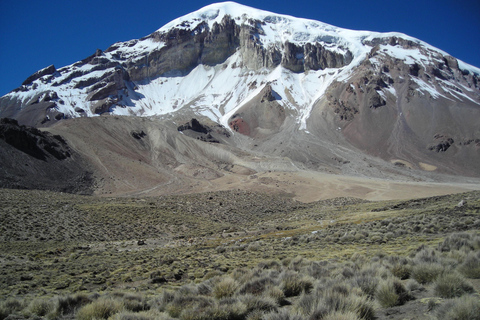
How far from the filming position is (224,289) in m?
7.98

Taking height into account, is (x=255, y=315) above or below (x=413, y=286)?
above

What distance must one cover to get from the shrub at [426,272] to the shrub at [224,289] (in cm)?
446

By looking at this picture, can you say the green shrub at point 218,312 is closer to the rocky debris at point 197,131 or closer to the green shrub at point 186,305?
the green shrub at point 186,305

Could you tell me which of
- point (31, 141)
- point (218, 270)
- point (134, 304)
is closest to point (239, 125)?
point (31, 141)

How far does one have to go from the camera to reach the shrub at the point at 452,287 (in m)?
6.12

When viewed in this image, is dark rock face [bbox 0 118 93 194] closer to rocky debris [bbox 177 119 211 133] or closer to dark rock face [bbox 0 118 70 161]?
dark rock face [bbox 0 118 70 161]

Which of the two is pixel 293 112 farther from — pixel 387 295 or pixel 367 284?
pixel 387 295

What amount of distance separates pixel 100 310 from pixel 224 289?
2913 millimetres

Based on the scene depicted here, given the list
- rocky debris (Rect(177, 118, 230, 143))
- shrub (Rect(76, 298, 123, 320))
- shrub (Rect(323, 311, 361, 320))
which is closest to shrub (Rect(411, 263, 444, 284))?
shrub (Rect(323, 311, 361, 320))

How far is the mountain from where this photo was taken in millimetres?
100062

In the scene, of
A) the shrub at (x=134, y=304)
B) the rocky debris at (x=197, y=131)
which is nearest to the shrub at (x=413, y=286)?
the shrub at (x=134, y=304)

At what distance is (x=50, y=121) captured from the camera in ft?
489

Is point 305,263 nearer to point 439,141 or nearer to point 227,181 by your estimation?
point 227,181

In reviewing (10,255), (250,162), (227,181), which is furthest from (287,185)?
(10,255)
